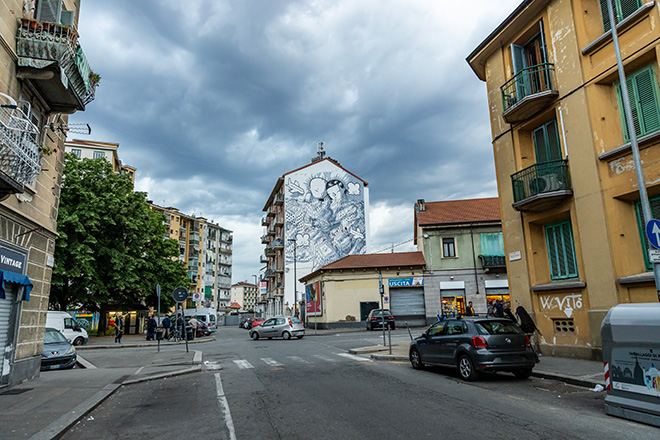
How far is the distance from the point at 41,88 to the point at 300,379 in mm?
9730

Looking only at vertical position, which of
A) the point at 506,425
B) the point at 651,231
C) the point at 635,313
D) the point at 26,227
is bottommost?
the point at 506,425

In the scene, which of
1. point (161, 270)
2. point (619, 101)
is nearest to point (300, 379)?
point (619, 101)

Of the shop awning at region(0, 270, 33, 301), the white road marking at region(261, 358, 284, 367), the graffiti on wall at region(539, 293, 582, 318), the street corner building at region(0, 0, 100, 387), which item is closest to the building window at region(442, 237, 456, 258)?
the graffiti on wall at region(539, 293, 582, 318)

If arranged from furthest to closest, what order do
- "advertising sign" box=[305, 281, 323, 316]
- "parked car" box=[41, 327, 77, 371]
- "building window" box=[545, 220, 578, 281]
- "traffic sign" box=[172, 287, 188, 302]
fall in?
"advertising sign" box=[305, 281, 323, 316] < "traffic sign" box=[172, 287, 188, 302] < "parked car" box=[41, 327, 77, 371] < "building window" box=[545, 220, 578, 281]

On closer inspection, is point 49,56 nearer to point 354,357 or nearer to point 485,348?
point 485,348

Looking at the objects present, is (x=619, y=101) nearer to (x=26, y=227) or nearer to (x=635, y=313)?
(x=635, y=313)

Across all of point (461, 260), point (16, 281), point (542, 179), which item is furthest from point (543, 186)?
point (461, 260)

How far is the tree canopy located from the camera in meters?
30.5

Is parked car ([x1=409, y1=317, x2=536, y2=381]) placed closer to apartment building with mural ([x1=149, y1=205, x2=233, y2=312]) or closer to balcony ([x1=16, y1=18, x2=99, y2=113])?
balcony ([x1=16, y1=18, x2=99, y2=113])

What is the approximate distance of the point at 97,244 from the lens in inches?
1272

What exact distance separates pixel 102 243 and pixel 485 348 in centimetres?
3060

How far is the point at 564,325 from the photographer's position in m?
13.5

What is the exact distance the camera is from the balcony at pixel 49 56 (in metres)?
10.3

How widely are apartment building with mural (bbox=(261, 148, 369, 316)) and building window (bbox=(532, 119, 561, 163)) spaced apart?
39647mm
